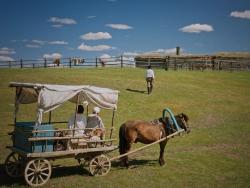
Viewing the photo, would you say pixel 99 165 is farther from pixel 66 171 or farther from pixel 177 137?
pixel 177 137

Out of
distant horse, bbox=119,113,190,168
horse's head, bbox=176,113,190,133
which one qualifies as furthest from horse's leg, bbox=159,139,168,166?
horse's head, bbox=176,113,190,133

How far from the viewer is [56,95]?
999 cm

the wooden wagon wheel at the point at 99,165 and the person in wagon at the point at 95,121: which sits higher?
the person in wagon at the point at 95,121

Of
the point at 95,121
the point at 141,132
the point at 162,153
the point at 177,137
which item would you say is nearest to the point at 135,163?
the point at 162,153

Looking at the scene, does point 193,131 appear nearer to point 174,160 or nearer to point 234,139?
point 234,139

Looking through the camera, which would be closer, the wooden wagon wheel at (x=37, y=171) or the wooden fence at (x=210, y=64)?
the wooden wagon wheel at (x=37, y=171)

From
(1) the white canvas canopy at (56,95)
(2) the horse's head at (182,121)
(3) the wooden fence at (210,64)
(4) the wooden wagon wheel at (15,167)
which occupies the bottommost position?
(4) the wooden wagon wheel at (15,167)

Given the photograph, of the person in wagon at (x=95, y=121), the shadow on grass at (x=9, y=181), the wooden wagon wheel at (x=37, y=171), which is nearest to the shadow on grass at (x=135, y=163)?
the person in wagon at (x=95, y=121)

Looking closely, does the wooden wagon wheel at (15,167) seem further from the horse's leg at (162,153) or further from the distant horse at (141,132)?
the horse's leg at (162,153)

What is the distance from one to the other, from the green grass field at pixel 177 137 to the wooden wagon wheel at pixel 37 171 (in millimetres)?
296

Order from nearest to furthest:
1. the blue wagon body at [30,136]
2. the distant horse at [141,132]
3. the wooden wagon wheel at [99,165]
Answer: the blue wagon body at [30,136] → the wooden wagon wheel at [99,165] → the distant horse at [141,132]

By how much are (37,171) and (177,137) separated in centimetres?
1034

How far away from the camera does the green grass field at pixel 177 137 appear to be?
11273 millimetres

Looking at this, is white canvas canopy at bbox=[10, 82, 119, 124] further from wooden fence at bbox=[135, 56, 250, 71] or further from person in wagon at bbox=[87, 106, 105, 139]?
wooden fence at bbox=[135, 56, 250, 71]
